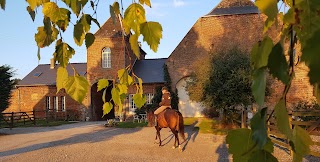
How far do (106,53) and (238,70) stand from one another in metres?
13.5

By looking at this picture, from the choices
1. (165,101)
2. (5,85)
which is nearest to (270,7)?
(165,101)

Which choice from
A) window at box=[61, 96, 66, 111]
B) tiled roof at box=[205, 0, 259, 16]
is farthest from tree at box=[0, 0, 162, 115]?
window at box=[61, 96, 66, 111]

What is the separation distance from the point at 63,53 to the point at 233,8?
23327 mm

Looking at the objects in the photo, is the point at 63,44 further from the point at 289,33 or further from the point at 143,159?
the point at 143,159

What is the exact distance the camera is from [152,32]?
0.86 metres

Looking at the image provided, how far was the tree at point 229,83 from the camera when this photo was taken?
46.6 feet

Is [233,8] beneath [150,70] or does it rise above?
above

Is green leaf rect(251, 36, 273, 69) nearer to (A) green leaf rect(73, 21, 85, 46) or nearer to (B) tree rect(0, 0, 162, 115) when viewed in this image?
(B) tree rect(0, 0, 162, 115)

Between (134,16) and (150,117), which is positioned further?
(150,117)

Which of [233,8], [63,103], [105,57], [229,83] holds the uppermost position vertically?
[233,8]

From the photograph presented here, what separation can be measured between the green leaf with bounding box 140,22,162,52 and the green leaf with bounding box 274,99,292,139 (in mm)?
448

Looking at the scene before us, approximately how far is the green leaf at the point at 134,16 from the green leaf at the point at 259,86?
1.72ft

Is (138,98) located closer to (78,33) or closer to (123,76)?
(123,76)

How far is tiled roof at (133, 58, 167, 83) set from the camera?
23828 millimetres
